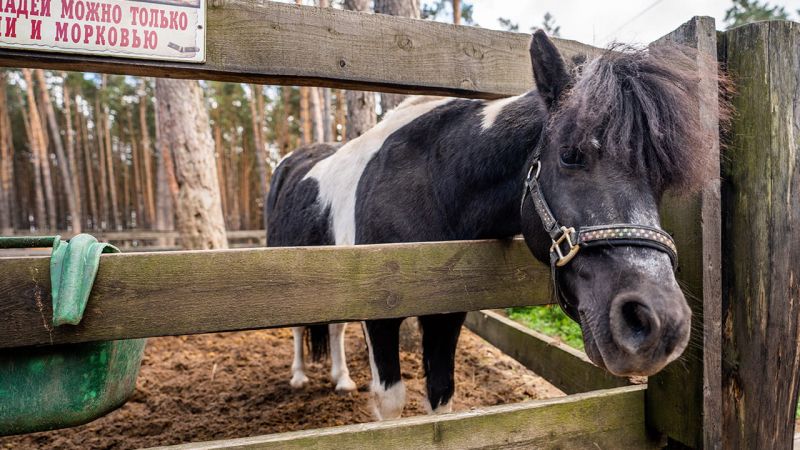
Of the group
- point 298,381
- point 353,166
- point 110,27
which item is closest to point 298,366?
point 298,381

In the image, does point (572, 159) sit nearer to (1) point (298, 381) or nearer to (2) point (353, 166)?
(2) point (353, 166)

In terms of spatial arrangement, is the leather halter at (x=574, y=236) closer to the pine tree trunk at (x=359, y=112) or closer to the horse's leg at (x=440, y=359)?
the horse's leg at (x=440, y=359)

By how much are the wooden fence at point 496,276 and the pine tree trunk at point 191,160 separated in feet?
16.3

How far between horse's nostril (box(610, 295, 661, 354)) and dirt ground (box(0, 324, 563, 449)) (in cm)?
254

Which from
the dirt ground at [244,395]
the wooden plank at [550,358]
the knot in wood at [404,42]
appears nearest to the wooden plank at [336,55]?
the knot in wood at [404,42]

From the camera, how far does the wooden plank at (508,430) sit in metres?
1.36

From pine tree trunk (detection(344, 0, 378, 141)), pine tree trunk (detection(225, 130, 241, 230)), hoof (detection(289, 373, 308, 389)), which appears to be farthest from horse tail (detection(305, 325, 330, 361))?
pine tree trunk (detection(225, 130, 241, 230))

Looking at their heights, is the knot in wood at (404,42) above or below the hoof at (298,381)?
above

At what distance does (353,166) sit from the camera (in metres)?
2.82

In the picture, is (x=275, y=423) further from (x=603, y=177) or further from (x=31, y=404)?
(x=603, y=177)

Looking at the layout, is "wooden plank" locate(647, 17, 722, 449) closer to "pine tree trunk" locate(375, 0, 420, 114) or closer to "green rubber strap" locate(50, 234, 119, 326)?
"green rubber strap" locate(50, 234, 119, 326)

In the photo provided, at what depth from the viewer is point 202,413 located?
348 centimetres

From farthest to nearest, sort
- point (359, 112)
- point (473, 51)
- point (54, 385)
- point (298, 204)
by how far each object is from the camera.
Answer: point (359, 112) → point (298, 204) → point (473, 51) → point (54, 385)

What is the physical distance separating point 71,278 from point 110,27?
32.1 inches
